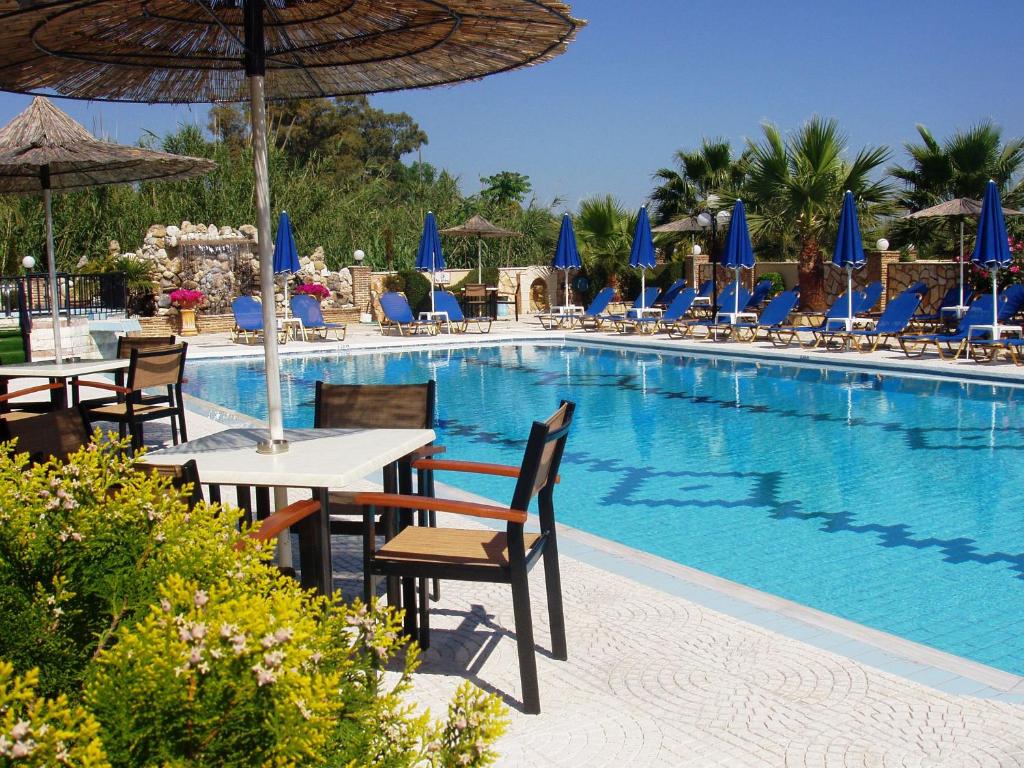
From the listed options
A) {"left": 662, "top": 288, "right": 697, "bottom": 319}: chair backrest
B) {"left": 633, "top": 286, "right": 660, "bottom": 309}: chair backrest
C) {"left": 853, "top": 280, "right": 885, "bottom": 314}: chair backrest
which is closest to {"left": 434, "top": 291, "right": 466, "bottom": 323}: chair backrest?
{"left": 633, "top": 286, "right": 660, "bottom": 309}: chair backrest

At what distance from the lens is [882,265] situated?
66.3ft

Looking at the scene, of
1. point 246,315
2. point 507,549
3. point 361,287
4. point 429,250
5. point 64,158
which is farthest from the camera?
point 361,287

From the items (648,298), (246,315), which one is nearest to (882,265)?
(648,298)

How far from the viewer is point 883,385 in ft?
42.8

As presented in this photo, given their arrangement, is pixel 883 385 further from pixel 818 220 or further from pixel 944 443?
pixel 818 220

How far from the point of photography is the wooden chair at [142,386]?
22.7 feet

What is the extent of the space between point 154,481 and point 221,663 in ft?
2.31

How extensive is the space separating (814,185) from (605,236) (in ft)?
24.1

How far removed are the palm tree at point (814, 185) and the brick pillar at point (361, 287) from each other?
31.6 ft

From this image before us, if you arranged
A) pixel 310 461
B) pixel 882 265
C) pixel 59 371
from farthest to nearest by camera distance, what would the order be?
pixel 882 265, pixel 59 371, pixel 310 461

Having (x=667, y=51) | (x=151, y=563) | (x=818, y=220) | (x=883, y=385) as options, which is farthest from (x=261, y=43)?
(x=667, y=51)

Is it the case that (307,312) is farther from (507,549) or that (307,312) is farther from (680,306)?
(507,549)

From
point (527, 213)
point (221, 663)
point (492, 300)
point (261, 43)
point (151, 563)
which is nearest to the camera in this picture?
point (221, 663)

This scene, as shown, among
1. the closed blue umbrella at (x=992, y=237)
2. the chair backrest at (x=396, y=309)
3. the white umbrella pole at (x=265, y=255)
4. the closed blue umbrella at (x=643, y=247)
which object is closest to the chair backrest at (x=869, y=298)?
the closed blue umbrella at (x=992, y=237)
